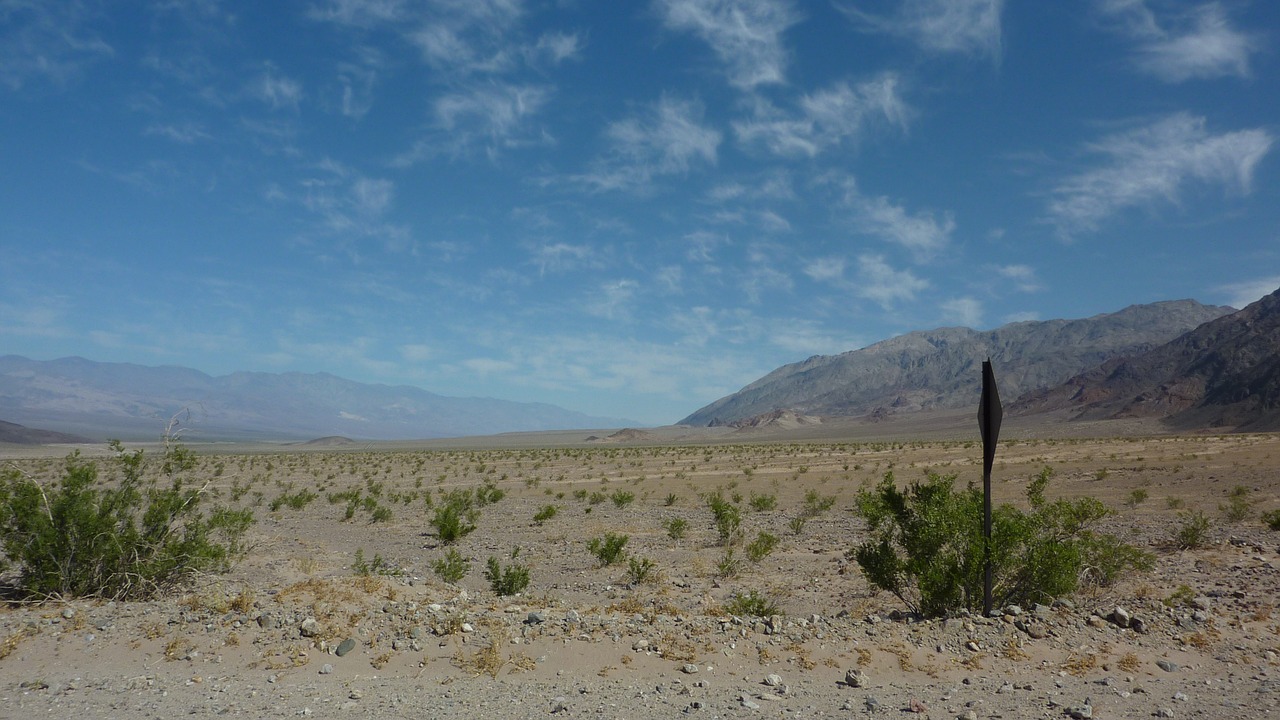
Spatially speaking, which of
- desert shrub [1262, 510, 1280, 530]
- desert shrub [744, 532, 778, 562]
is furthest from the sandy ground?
desert shrub [1262, 510, 1280, 530]

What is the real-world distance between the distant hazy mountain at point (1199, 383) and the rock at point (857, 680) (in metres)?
112

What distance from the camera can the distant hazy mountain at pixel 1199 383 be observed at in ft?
Result: 333

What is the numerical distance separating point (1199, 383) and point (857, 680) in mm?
154483

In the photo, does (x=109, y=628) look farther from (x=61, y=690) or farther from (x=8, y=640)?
(x=61, y=690)

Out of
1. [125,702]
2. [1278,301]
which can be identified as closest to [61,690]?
[125,702]

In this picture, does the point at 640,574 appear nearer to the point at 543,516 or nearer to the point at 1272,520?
the point at 543,516

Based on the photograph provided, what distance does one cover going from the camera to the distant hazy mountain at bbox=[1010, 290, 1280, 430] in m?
101

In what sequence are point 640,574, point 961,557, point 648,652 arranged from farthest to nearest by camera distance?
point 640,574
point 961,557
point 648,652

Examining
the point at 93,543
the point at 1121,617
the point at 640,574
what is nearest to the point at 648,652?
the point at 640,574

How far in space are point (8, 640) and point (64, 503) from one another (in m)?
2.85

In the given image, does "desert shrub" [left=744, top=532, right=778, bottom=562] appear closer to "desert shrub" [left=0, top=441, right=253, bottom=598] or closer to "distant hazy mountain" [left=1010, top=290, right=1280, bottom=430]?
"desert shrub" [left=0, top=441, right=253, bottom=598]

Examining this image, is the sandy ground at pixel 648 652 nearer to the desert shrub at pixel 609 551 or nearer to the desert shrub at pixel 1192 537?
the desert shrub at pixel 1192 537

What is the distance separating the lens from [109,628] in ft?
27.9

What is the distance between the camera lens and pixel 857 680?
7.14m
